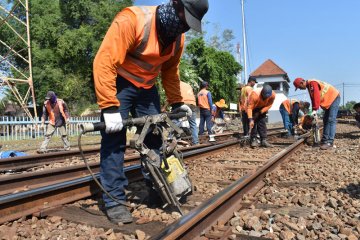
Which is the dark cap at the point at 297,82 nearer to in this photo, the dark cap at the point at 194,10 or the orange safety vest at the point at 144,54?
the orange safety vest at the point at 144,54

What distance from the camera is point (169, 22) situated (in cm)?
324

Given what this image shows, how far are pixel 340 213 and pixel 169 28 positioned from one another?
7.67ft

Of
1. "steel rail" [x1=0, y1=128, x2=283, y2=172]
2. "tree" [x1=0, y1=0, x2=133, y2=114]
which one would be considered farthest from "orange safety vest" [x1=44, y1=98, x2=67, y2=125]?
"tree" [x1=0, y1=0, x2=133, y2=114]

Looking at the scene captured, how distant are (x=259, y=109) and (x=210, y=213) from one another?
6828 millimetres

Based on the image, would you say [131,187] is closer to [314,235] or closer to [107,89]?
[107,89]

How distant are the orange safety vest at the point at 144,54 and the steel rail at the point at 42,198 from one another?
1362mm

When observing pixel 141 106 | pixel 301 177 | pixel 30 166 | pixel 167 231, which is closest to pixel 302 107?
pixel 301 177

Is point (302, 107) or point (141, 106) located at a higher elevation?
point (141, 106)

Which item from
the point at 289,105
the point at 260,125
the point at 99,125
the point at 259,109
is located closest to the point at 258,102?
the point at 259,109

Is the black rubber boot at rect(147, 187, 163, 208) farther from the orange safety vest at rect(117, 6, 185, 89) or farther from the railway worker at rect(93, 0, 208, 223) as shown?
the orange safety vest at rect(117, 6, 185, 89)

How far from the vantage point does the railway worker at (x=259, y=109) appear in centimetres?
943

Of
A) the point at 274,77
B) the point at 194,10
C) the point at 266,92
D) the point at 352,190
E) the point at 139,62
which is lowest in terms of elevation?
the point at 274,77

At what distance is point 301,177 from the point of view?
535 centimetres

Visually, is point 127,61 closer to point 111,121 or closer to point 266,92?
point 111,121
